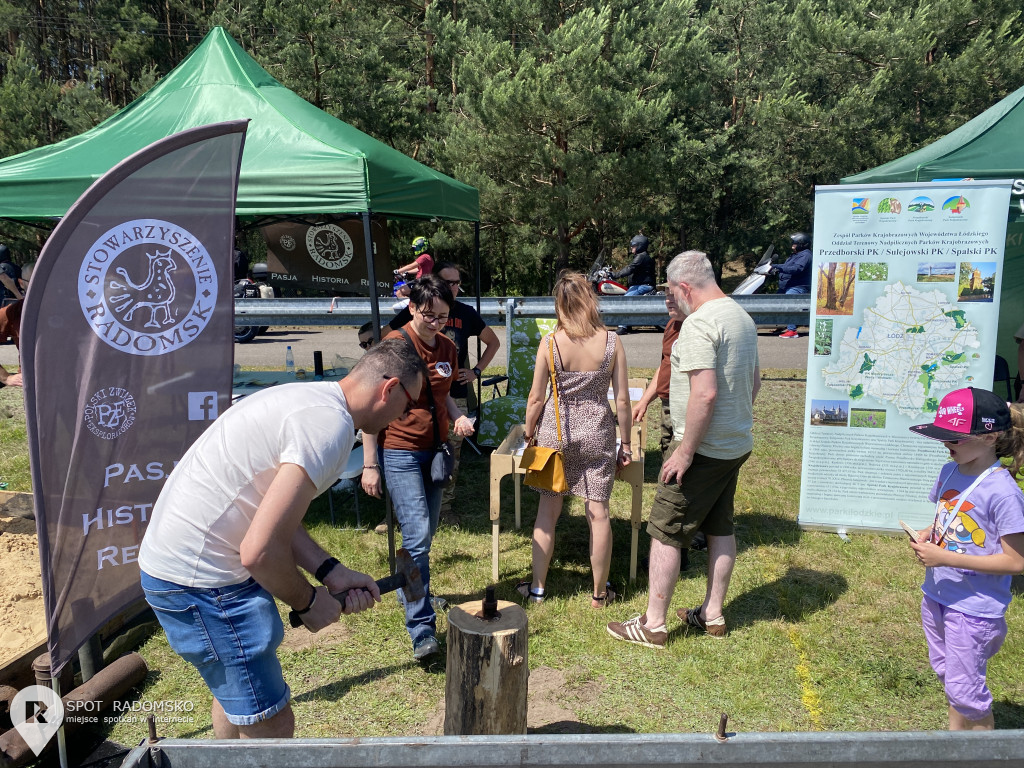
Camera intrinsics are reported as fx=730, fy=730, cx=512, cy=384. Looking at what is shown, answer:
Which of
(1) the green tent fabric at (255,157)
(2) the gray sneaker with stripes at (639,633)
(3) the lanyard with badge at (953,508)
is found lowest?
(2) the gray sneaker with stripes at (639,633)

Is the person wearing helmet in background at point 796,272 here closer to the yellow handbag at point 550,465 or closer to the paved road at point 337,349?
the paved road at point 337,349

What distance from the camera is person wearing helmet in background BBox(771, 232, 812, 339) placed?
12.1 m

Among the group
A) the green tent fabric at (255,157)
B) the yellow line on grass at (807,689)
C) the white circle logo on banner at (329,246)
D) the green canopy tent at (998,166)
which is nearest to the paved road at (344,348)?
the white circle logo on banner at (329,246)

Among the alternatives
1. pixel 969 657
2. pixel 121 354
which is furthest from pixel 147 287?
pixel 969 657

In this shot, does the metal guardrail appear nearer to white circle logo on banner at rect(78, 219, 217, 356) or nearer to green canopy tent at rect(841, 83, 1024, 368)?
green canopy tent at rect(841, 83, 1024, 368)

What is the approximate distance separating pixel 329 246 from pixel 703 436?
14.6 ft

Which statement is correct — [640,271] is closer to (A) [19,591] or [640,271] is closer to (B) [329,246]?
(B) [329,246]

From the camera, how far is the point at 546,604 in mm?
3896

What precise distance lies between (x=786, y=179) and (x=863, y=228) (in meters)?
18.5

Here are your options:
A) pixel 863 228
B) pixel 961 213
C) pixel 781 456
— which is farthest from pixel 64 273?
pixel 781 456

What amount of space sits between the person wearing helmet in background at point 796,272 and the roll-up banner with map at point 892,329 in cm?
782

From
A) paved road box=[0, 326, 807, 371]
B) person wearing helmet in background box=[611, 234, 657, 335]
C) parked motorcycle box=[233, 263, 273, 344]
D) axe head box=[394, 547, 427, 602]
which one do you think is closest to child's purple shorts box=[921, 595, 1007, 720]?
axe head box=[394, 547, 427, 602]

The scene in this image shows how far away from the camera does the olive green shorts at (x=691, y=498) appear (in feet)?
10.7

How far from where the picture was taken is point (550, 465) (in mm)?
3643
